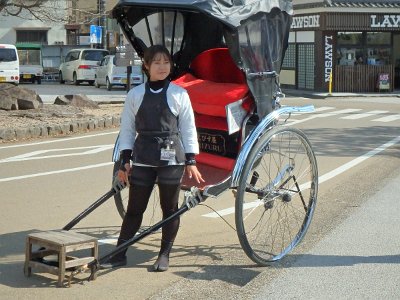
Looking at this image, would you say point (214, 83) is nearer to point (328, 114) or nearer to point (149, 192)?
point (149, 192)

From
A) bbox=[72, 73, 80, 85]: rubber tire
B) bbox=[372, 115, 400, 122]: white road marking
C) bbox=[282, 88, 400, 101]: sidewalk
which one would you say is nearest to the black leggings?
bbox=[372, 115, 400, 122]: white road marking

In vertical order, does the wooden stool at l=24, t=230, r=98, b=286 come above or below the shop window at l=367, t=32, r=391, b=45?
below

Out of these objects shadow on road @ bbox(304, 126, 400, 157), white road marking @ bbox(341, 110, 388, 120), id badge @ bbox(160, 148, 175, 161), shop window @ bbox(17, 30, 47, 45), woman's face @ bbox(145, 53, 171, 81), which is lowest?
shadow on road @ bbox(304, 126, 400, 157)

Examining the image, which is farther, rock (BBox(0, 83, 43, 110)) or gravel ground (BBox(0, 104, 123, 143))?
rock (BBox(0, 83, 43, 110))

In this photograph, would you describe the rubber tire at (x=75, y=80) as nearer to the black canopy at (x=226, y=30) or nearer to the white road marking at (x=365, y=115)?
the white road marking at (x=365, y=115)

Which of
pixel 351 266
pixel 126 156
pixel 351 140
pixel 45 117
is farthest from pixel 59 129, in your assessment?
pixel 351 266

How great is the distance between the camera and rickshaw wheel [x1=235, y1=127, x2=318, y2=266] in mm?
5344

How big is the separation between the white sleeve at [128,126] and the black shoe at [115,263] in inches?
35.4

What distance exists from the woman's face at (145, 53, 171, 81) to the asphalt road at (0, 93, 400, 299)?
1528mm

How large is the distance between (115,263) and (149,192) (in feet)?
2.11

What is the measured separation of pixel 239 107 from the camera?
5836 mm

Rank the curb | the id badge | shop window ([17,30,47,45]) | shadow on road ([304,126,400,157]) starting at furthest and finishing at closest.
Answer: shop window ([17,30,47,45]) < the curb < shadow on road ([304,126,400,157]) < the id badge

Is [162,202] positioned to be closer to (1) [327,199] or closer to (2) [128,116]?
(2) [128,116]

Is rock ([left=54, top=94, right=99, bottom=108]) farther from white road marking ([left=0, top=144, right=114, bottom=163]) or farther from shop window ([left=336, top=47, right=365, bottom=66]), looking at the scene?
shop window ([left=336, top=47, right=365, bottom=66])
